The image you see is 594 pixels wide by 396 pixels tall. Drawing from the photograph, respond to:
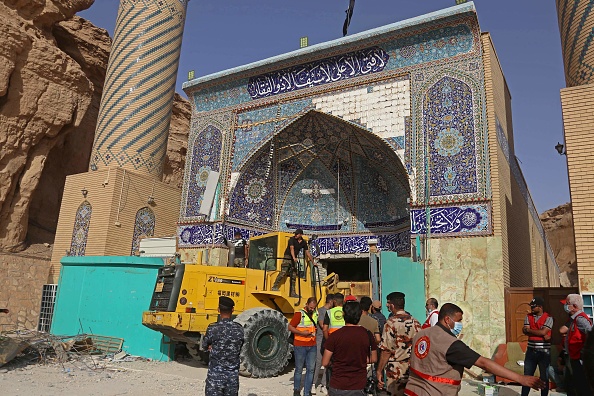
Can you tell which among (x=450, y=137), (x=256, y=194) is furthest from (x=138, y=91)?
(x=450, y=137)

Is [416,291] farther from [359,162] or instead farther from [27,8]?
[27,8]

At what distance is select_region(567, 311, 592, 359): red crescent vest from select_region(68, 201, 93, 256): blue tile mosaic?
407 inches

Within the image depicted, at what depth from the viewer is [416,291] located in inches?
327

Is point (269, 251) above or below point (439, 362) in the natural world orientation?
above

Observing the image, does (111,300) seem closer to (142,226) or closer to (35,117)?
(142,226)

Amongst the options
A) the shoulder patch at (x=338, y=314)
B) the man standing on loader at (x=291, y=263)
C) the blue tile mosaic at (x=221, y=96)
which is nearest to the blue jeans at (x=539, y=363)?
the shoulder patch at (x=338, y=314)

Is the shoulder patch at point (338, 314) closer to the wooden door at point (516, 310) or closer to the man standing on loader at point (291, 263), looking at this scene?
the man standing on loader at point (291, 263)

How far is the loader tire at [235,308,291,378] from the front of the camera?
6.27 meters

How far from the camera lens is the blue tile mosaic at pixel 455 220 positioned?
8.24 meters

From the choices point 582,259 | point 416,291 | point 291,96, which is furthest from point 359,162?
point 582,259

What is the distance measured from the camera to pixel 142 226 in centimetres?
1174

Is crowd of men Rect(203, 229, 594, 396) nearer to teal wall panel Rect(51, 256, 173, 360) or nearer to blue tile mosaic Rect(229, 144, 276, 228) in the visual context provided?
teal wall panel Rect(51, 256, 173, 360)

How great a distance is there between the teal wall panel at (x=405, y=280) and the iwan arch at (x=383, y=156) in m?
0.22

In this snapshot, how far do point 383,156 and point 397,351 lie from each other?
8275 mm
